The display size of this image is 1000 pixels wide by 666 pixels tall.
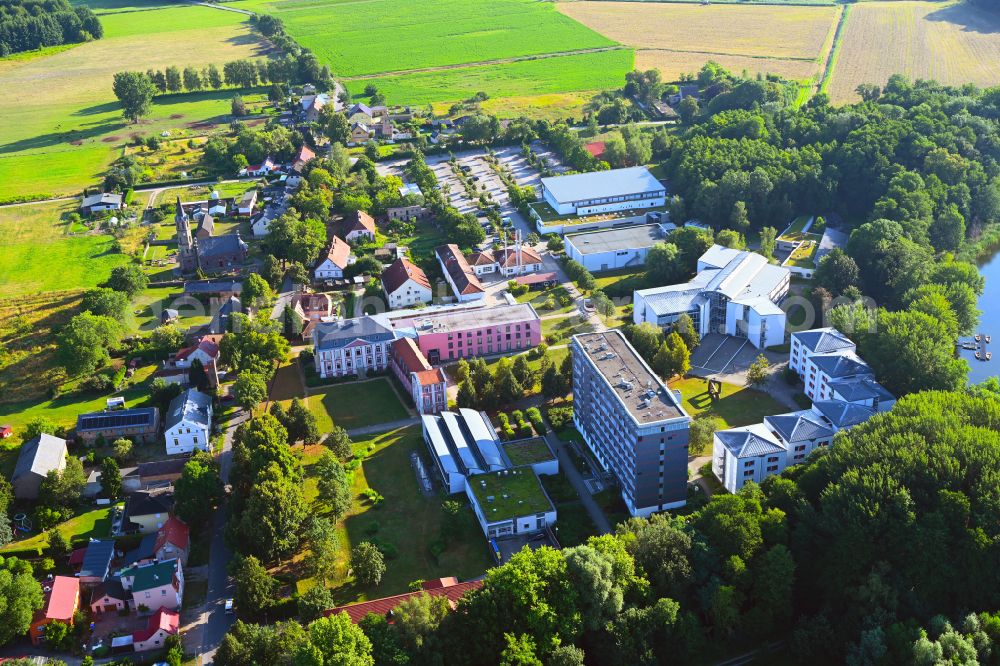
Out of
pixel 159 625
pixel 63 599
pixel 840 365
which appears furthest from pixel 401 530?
pixel 840 365

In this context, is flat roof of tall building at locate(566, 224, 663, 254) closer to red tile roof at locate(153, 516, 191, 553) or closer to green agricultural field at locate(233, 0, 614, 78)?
red tile roof at locate(153, 516, 191, 553)

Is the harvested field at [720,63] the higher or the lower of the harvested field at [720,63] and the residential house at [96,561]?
the higher

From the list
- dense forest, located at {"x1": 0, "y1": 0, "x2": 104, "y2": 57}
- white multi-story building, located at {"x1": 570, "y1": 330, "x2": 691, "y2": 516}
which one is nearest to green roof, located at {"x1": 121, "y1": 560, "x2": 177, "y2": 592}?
white multi-story building, located at {"x1": 570, "y1": 330, "x2": 691, "y2": 516}

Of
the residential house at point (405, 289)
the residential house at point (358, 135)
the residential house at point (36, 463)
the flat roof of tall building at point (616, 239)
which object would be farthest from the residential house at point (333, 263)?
the residential house at point (358, 135)

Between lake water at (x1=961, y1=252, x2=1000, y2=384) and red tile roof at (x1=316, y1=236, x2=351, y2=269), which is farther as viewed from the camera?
red tile roof at (x1=316, y1=236, x2=351, y2=269)

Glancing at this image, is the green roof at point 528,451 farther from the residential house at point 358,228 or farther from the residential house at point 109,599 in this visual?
the residential house at point 358,228

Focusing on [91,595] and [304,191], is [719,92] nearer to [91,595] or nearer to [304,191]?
[304,191]

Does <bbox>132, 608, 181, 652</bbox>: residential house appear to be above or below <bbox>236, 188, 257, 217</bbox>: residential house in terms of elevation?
below

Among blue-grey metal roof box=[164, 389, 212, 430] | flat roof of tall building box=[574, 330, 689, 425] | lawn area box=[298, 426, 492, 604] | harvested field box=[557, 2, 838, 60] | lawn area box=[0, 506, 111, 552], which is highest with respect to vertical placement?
harvested field box=[557, 2, 838, 60]
